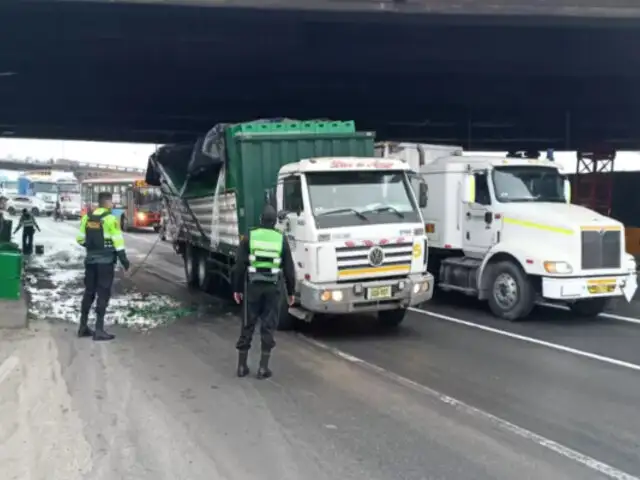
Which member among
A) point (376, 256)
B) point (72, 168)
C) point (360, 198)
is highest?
point (72, 168)

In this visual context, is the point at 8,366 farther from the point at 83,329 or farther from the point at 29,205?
the point at 29,205

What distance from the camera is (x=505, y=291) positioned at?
40.7 ft

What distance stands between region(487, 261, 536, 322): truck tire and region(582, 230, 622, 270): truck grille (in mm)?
987

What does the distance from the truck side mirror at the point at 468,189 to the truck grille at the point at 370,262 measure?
304 cm

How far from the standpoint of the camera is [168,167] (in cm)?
1720

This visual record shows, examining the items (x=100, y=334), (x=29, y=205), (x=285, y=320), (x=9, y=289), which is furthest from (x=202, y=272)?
(x=29, y=205)

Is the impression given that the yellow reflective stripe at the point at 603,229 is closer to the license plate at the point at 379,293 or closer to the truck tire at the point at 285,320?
the license plate at the point at 379,293

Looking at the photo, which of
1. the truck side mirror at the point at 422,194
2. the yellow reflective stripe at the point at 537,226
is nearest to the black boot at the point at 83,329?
the truck side mirror at the point at 422,194

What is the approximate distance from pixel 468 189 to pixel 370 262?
370cm

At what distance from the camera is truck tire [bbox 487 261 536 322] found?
11961 mm

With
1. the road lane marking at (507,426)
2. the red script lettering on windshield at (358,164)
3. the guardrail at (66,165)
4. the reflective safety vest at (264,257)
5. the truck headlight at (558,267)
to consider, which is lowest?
the road lane marking at (507,426)

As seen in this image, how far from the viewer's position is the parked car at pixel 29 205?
5528cm

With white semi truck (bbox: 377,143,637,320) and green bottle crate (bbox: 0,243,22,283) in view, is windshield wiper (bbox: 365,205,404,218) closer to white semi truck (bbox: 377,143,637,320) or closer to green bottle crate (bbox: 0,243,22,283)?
white semi truck (bbox: 377,143,637,320)

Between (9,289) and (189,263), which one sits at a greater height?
(9,289)
